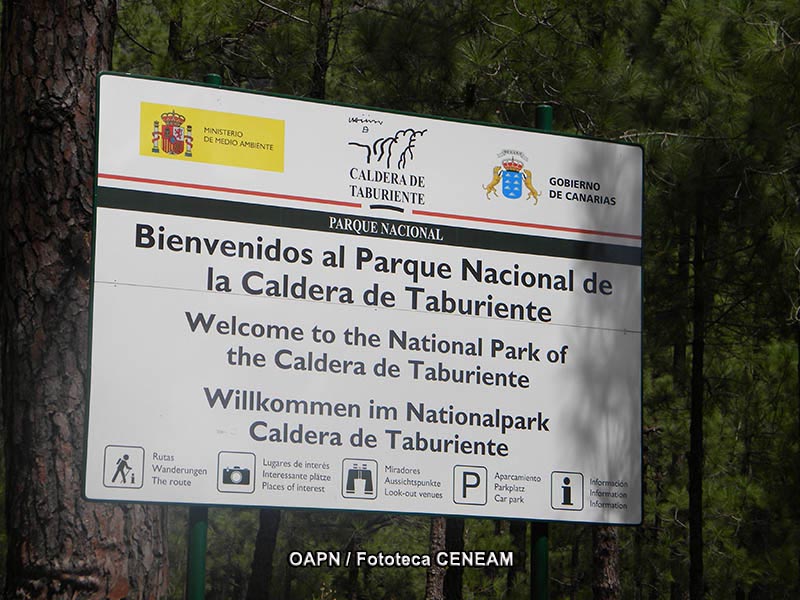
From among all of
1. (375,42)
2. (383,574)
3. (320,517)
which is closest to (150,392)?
(375,42)

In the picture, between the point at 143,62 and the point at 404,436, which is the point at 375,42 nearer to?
the point at 143,62

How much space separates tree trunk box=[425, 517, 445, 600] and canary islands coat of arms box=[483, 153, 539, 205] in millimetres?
6537

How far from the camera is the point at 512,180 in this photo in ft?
15.0

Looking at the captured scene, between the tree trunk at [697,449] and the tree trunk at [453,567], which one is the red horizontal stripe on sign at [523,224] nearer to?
the tree trunk at [697,449]

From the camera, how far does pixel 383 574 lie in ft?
60.9

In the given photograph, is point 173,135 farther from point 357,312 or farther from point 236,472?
point 236,472

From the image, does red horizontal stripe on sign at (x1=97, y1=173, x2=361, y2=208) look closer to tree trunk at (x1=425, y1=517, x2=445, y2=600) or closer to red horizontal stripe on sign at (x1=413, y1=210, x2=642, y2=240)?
red horizontal stripe on sign at (x1=413, y1=210, x2=642, y2=240)

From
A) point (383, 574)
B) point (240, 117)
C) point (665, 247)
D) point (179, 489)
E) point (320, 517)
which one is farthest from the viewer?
point (383, 574)

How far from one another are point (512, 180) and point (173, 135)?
49.7 inches

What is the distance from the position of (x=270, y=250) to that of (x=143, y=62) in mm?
7175

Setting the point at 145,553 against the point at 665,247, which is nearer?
the point at 145,553

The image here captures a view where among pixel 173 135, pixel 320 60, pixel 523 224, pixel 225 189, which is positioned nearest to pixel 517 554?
pixel 320 60

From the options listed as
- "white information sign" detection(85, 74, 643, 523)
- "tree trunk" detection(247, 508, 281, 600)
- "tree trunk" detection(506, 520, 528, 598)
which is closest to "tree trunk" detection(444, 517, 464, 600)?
"tree trunk" detection(247, 508, 281, 600)

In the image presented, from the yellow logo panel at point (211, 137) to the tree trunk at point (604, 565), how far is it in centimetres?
626
